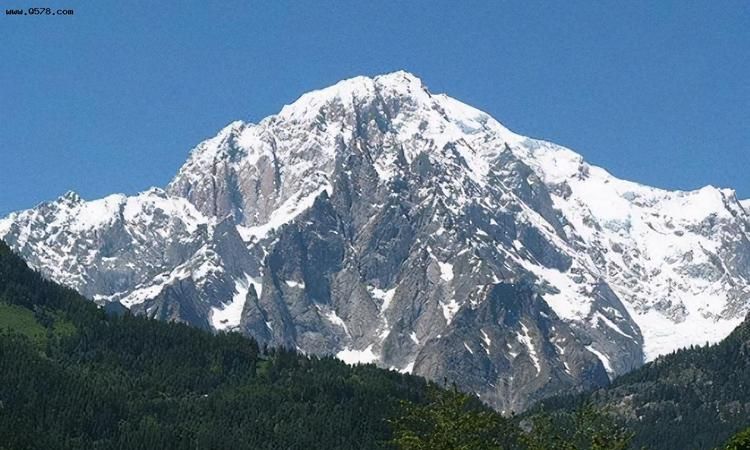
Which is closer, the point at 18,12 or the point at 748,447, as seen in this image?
the point at 748,447

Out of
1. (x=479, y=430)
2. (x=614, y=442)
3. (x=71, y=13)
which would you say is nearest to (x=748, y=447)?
(x=614, y=442)

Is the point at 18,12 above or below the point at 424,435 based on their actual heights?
above

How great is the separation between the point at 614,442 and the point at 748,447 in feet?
30.9

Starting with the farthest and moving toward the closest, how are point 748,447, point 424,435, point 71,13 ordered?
point 71,13
point 424,435
point 748,447

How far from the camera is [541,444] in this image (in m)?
107

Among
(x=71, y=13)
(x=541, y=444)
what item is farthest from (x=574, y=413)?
(x=71, y=13)

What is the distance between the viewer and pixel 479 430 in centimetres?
10638

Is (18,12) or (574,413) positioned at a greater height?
(18,12)

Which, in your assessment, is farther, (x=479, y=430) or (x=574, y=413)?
(x=574, y=413)

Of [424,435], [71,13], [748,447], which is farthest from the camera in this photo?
[71,13]

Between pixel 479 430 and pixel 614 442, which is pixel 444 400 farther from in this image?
pixel 614 442

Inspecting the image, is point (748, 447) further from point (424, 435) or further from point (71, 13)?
point (71, 13)

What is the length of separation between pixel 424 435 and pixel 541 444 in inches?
363

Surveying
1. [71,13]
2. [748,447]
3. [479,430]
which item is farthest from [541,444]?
[71,13]
